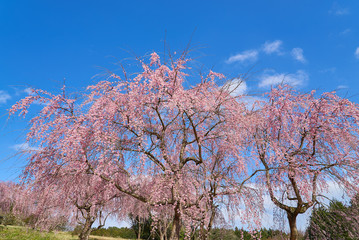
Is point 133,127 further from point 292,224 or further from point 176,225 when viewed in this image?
point 292,224

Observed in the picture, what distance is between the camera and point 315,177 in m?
10.4

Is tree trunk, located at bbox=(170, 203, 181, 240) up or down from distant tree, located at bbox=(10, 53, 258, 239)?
down

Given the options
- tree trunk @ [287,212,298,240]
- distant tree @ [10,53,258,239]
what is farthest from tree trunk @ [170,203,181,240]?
tree trunk @ [287,212,298,240]

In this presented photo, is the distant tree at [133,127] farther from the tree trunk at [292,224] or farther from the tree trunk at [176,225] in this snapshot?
the tree trunk at [292,224]

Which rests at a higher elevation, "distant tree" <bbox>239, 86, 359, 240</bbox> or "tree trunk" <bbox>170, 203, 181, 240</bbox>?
"distant tree" <bbox>239, 86, 359, 240</bbox>

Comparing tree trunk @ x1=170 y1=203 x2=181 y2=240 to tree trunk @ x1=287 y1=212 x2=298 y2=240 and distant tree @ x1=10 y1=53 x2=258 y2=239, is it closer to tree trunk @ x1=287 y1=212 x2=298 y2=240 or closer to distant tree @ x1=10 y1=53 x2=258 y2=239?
distant tree @ x1=10 y1=53 x2=258 y2=239

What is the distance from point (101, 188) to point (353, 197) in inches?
356

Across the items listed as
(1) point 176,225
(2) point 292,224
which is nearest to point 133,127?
(1) point 176,225

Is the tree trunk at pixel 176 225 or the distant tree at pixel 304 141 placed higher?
the distant tree at pixel 304 141

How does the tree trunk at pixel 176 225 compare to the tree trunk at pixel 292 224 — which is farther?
the tree trunk at pixel 292 224

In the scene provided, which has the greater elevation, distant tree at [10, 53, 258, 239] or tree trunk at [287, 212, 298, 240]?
distant tree at [10, 53, 258, 239]

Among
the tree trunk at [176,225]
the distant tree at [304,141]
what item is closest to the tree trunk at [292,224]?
the distant tree at [304,141]

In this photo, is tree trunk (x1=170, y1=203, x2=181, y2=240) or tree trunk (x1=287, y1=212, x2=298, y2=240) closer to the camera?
tree trunk (x1=170, y1=203, x2=181, y2=240)

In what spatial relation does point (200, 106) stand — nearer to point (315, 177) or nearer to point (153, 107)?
point (153, 107)
